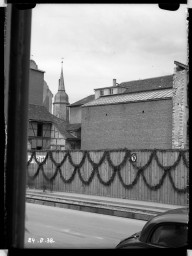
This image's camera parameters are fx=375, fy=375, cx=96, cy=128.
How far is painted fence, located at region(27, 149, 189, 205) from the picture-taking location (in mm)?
14953

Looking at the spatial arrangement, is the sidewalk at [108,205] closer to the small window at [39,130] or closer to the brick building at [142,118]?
the brick building at [142,118]

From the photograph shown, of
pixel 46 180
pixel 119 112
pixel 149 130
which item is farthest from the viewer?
pixel 119 112

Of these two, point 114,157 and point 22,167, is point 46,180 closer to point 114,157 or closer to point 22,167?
point 114,157

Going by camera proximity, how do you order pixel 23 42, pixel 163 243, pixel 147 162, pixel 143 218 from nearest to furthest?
pixel 23 42
pixel 163 243
pixel 143 218
pixel 147 162

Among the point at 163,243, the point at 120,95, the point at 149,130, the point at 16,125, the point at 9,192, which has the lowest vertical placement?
the point at 163,243

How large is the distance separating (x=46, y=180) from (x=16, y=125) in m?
19.6

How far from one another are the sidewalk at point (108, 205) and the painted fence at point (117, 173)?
50cm

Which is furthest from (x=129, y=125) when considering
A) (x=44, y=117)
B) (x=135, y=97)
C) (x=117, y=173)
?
(x=117, y=173)

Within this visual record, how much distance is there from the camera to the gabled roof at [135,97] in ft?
107

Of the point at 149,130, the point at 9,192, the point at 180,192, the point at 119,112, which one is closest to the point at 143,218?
the point at 180,192

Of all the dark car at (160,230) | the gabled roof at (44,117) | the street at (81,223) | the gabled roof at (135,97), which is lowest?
the street at (81,223)

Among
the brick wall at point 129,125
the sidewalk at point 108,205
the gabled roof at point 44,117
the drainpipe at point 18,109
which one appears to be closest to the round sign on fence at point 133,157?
the sidewalk at point 108,205

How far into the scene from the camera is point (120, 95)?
38.3 m

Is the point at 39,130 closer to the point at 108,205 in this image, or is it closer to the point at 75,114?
the point at 75,114
